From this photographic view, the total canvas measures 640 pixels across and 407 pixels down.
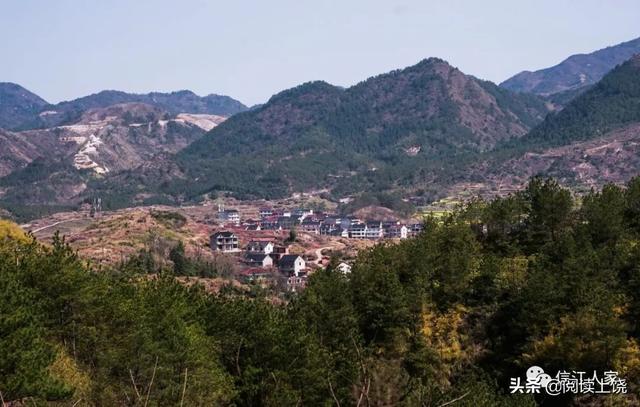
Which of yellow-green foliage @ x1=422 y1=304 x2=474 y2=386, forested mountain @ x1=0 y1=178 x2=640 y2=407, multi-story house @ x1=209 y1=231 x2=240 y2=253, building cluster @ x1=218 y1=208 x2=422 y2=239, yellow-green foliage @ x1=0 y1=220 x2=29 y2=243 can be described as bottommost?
building cluster @ x1=218 y1=208 x2=422 y2=239

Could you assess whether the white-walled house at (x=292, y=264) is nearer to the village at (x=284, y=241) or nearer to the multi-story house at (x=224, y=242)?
the village at (x=284, y=241)

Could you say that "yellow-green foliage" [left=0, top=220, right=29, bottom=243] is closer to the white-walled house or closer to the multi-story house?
the white-walled house

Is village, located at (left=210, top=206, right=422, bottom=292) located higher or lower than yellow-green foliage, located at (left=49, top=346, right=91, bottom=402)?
lower

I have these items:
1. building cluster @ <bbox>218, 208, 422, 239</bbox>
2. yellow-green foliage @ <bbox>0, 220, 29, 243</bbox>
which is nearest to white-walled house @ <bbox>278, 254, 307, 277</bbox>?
building cluster @ <bbox>218, 208, 422, 239</bbox>

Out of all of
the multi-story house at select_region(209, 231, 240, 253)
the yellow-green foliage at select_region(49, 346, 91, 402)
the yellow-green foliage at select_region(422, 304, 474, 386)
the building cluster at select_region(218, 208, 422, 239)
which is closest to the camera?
the yellow-green foliage at select_region(49, 346, 91, 402)

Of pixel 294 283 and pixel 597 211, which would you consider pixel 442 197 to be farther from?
pixel 597 211

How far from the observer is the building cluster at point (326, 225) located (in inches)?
5527

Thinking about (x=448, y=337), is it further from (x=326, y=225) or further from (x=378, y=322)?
(x=326, y=225)

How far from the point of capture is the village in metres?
88.1

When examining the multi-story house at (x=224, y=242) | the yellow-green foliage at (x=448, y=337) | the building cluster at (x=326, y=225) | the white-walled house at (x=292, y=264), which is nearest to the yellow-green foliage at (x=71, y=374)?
the yellow-green foliage at (x=448, y=337)

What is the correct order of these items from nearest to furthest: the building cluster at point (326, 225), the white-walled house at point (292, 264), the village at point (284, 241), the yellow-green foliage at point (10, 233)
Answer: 1. the yellow-green foliage at point (10, 233)
2. the village at point (284, 241)
3. the white-walled house at point (292, 264)
4. the building cluster at point (326, 225)

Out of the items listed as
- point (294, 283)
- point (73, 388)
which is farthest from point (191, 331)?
point (294, 283)

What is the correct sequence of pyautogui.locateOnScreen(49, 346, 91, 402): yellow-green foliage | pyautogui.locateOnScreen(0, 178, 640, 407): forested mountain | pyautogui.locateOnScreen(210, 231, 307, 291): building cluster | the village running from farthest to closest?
the village < pyautogui.locateOnScreen(210, 231, 307, 291): building cluster < pyautogui.locateOnScreen(0, 178, 640, 407): forested mountain < pyautogui.locateOnScreen(49, 346, 91, 402): yellow-green foliage

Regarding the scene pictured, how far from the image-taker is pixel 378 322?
1446 inches
